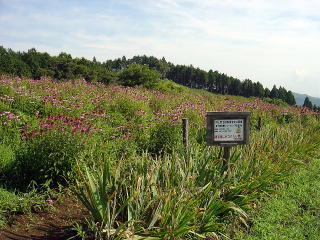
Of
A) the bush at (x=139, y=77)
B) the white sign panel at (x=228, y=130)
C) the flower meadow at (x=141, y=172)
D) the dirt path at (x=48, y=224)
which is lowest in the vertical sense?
the dirt path at (x=48, y=224)

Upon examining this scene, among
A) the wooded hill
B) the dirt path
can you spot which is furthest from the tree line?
the dirt path

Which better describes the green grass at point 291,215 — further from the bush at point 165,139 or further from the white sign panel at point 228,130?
the bush at point 165,139

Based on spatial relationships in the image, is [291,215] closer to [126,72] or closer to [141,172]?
[141,172]

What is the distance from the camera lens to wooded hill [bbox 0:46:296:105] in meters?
42.9

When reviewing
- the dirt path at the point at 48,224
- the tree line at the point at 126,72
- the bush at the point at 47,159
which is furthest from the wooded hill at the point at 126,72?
the dirt path at the point at 48,224

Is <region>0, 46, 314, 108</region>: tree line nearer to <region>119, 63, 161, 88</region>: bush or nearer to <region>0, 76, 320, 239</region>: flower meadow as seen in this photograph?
<region>119, 63, 161, 88</region>: bush

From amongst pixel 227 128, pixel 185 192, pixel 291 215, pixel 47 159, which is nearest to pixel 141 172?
pixel 185 192

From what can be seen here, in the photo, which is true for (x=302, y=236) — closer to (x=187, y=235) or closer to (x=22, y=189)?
(x=187, y=235)

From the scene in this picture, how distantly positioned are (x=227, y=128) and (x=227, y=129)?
0.05ft

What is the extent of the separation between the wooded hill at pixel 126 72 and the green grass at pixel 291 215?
109 feet

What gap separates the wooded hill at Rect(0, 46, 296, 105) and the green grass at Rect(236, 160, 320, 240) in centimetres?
3325

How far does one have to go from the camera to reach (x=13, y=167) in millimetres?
4961

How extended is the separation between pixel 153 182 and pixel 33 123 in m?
4.10

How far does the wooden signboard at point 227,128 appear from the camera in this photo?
16.1ft
